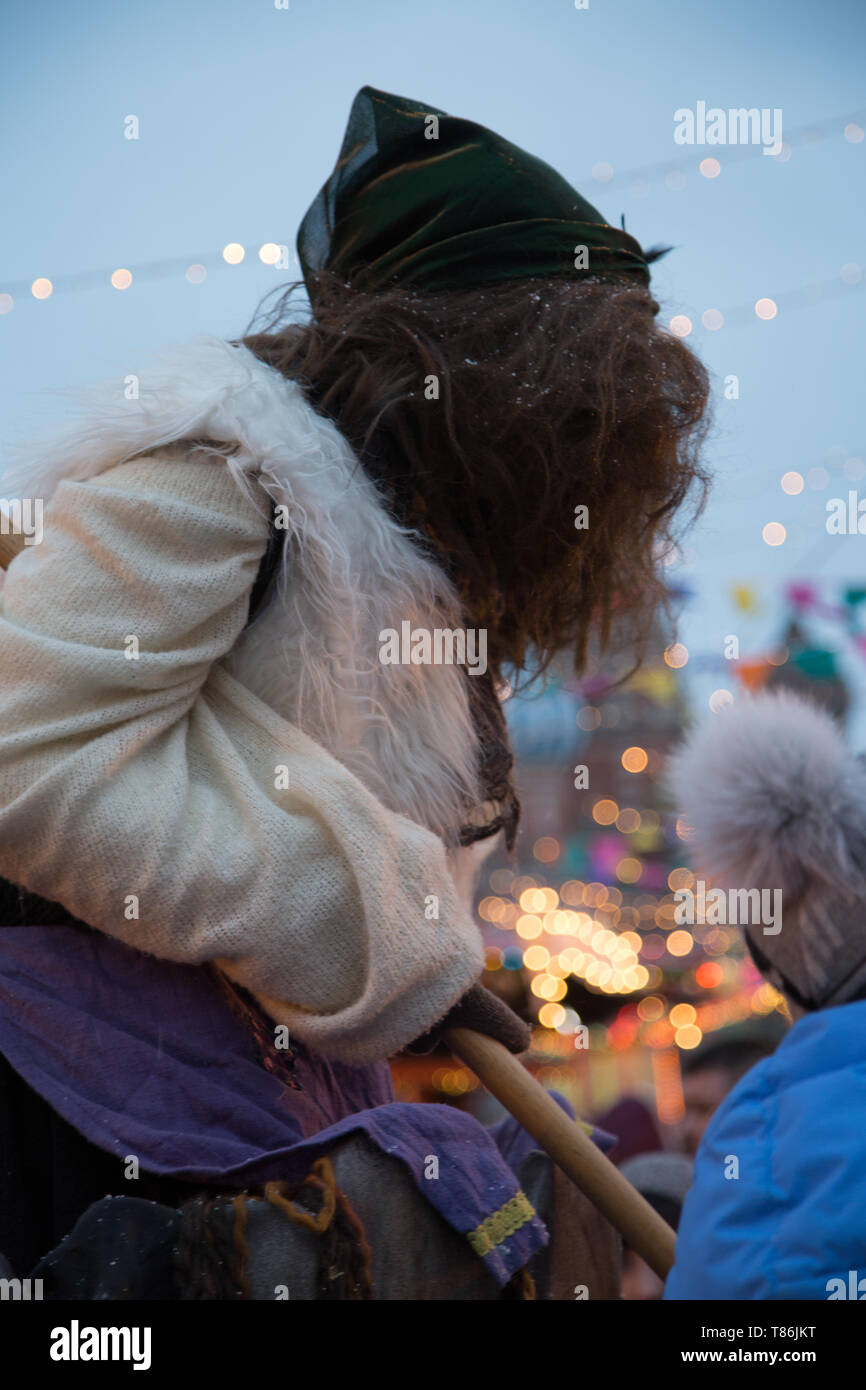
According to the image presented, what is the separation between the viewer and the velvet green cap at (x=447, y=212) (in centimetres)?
122

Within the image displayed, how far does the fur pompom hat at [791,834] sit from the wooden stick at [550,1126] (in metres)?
0.29

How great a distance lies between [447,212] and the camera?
1219 millimetres

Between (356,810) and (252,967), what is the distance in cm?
16

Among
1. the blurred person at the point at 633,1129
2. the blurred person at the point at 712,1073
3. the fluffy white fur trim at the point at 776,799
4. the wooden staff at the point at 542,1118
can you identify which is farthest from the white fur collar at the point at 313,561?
the blurred person at the point at 712,1073

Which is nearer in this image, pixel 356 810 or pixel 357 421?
pixel 356 810

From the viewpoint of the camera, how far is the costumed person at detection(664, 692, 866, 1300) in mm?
1027

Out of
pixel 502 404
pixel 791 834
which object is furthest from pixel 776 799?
pixel 502 404

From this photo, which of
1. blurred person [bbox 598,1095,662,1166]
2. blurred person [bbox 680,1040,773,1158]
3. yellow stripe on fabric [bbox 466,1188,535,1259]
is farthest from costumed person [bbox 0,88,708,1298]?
blurred person [bbox 680,1040,773,1158]

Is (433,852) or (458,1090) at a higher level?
(433,852)

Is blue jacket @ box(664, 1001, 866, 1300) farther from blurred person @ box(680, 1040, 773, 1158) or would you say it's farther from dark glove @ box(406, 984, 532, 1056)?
blurred person @ box(680, 1040, 773, 1158)

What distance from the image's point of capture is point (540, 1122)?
1.15 metres

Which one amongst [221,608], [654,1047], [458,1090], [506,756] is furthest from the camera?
[654,1047]
